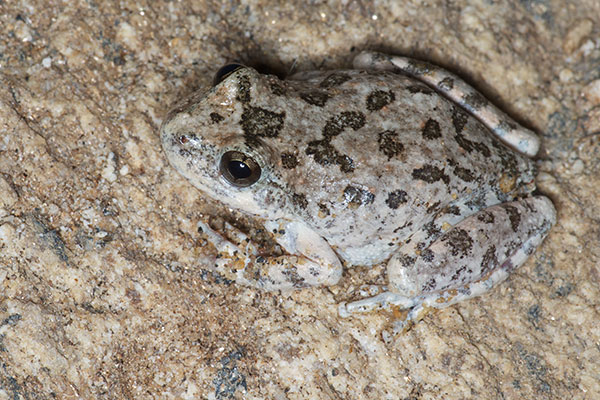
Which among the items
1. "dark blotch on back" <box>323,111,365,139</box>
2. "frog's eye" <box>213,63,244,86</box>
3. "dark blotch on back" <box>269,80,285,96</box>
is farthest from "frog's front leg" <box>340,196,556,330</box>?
"frog's eye" <box>213,63,244,86</box>

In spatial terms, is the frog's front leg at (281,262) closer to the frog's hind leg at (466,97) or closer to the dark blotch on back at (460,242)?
the dark blotch on back at (460,242)

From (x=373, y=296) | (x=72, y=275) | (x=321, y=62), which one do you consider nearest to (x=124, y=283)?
(x=72, y=275)

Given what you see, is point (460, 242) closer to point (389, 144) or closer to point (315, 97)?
point (389, 144)

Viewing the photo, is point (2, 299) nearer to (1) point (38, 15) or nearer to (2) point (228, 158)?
(2) point (228, 158)

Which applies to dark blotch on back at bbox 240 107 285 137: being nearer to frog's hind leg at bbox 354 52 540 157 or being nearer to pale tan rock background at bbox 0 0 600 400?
pale tan rock background at bbox 0 0 600 400

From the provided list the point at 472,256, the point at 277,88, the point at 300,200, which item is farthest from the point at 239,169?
the point at 472,256

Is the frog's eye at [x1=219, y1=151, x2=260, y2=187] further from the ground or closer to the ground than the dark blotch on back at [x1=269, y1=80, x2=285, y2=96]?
closer to the ground
